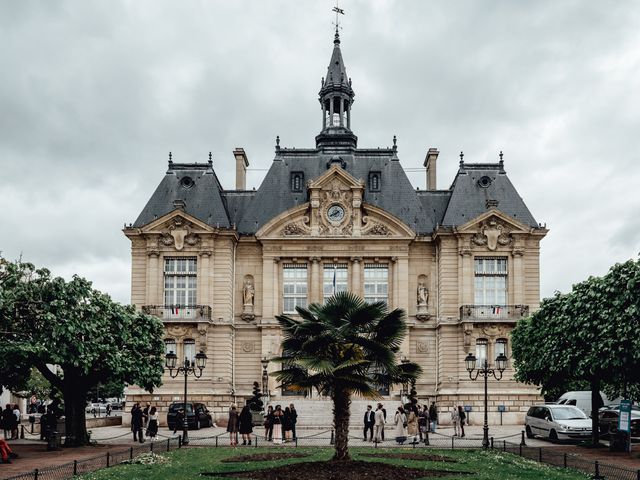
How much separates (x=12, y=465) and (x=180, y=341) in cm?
2734

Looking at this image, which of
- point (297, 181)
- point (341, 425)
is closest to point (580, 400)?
point (297, 181)

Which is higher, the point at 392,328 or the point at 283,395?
the point at 392,328

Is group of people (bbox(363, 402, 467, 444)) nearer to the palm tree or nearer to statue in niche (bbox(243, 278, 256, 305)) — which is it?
the palm tree

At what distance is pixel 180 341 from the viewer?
188 ft

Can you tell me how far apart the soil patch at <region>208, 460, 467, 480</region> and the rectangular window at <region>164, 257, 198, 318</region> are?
106 feet

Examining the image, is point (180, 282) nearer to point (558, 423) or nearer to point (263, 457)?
point (558, 423)

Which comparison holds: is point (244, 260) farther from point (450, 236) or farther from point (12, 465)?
point (12, 465)

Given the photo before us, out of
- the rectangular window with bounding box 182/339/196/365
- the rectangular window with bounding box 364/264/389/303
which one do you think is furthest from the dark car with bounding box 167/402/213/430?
the rectangular window with bounding box 364/264/389/303

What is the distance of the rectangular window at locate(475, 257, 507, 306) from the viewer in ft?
190

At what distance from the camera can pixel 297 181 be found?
61844 millimetres

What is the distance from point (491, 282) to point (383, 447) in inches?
933

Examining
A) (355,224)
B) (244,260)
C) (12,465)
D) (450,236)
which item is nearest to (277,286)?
(244,260)

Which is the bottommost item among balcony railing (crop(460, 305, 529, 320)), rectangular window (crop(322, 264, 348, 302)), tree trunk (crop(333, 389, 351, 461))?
tree trunk (crop(333, 389, 351, 461))

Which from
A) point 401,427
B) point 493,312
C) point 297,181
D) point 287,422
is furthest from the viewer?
point 297,181
